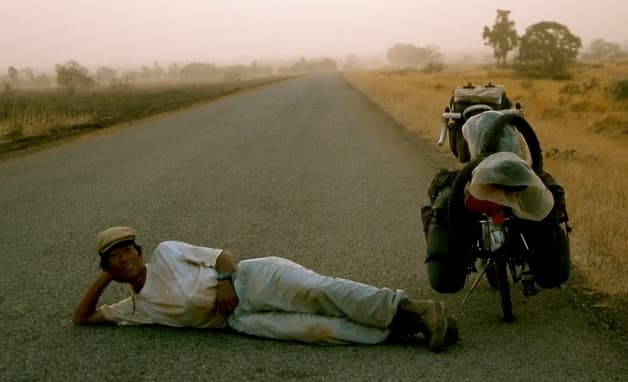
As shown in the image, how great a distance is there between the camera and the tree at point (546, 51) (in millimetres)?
53031

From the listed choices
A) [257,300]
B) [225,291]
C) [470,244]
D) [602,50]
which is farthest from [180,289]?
[602,50]

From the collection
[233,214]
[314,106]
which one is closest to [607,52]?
[314,106]

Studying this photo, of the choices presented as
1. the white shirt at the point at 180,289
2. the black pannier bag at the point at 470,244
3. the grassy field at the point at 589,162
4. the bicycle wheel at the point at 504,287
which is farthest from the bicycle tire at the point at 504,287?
the white shirt at the point at 180,289

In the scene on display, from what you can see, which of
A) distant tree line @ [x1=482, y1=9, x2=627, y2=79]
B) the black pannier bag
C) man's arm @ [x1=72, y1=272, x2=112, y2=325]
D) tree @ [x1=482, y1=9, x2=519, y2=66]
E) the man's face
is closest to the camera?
the black pannier bag

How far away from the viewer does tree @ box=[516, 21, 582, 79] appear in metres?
53.0

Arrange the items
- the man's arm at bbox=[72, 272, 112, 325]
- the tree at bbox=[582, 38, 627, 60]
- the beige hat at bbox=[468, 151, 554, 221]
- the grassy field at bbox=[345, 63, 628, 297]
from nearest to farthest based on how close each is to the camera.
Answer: the beige hat at bbox=[468, 151, 554, 221]
the man's arm at bbox=[72, 272, 112, 325]
the grassy field at bbox=[345, 63, 628, 297]
the tree at bbox=[582, 38, 627, 60]

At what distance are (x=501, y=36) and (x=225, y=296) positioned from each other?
9271 centimetres

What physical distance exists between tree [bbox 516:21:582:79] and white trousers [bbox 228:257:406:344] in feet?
168

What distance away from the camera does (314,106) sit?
2503 centimetres

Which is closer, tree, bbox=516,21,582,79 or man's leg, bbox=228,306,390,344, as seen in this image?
man's leg, bbox=228,306,390,344

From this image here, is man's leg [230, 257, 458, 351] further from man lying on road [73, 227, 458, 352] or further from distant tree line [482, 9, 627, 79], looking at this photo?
distant tree line [482, 9, 627, 79]

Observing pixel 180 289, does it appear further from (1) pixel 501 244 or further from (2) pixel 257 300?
(1) pixel 501 244

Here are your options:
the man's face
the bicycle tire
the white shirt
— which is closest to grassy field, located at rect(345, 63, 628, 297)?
the bicycle tire

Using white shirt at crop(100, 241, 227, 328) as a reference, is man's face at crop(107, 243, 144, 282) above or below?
above
